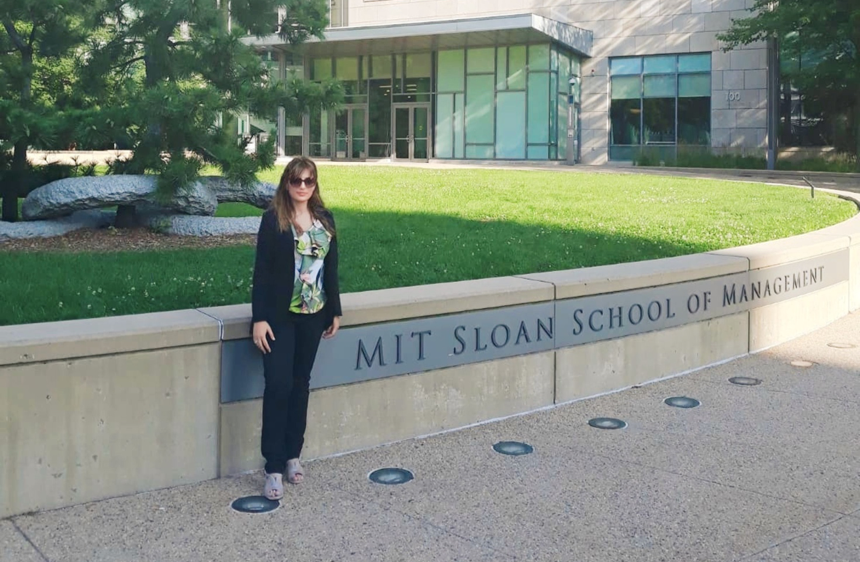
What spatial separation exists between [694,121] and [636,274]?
3475 cm

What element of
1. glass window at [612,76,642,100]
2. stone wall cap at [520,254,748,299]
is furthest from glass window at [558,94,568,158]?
stone wall cap at [520,254,748,299]

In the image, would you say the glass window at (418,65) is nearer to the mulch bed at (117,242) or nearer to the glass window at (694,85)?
the glass window at (694,85)

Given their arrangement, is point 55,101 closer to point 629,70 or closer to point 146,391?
point 146,391

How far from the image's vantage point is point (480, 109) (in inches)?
1606

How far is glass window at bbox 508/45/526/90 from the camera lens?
39719 millimetres

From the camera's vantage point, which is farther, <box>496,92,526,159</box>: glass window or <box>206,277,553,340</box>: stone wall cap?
<box>496,92,526,159</box>: glass window

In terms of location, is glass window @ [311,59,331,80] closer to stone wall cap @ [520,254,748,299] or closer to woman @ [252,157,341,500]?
stone wall cap @ [520,254,748,299]

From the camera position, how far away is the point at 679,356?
320 inches

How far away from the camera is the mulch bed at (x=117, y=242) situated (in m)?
9.68

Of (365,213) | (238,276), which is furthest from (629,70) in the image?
(238,276)

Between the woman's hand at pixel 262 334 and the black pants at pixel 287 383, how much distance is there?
0.13ft

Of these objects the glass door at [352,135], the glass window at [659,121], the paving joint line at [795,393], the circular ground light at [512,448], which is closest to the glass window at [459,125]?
the glass door at [352,135]

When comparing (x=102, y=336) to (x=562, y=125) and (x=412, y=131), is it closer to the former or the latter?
(x=562, y=125)

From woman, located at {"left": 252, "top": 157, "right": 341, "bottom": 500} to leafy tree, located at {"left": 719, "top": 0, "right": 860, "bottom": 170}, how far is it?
3032 cm
